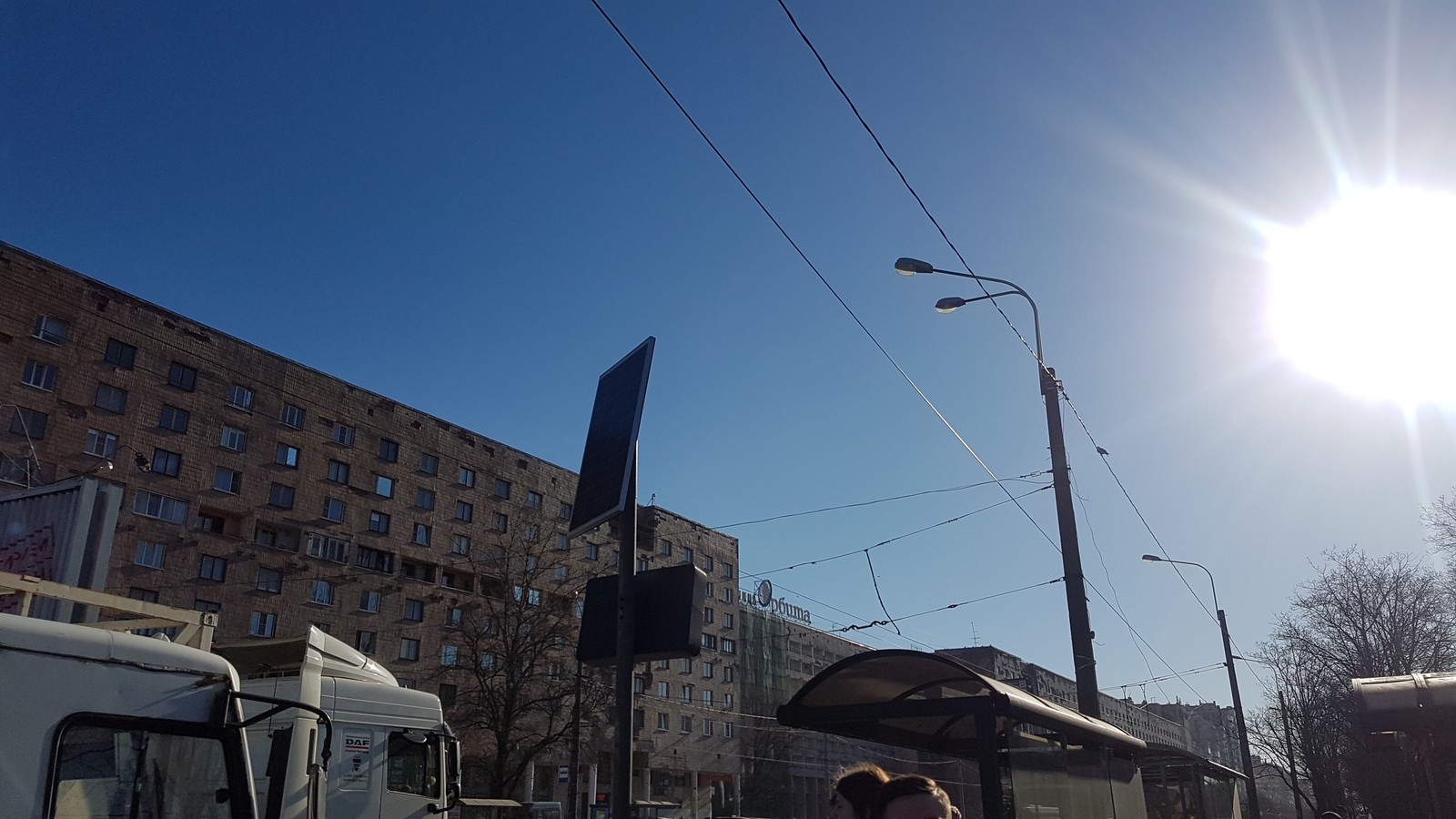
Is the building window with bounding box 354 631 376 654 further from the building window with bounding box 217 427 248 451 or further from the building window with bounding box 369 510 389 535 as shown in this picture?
the building window with bounding box 217 427 248 451

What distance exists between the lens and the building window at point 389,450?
1946 inches

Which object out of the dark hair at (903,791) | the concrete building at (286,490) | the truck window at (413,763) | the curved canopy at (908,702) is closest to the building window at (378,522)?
the concrete building at (286,490)

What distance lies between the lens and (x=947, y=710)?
7.48m

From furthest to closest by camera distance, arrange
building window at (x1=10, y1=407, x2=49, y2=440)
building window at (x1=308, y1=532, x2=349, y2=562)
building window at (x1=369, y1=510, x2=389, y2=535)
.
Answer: building window at (x1=369, y1=510, x2=389, y2=535), building window at (x1=308, y1=532, x2=349, y2=562), building window at (x1=10, y1=407, x2=49, y2=440)

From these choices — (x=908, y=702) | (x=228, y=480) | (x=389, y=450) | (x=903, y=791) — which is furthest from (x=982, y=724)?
(x=389, y=450)

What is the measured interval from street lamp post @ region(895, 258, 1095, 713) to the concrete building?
32.2m

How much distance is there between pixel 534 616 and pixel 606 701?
531cm

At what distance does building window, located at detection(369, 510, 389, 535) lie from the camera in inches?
1885

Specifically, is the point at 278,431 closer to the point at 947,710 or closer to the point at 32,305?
the point at 32,305

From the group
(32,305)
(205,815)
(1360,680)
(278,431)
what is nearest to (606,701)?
(278,431)

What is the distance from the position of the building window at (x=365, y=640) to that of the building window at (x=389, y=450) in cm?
882

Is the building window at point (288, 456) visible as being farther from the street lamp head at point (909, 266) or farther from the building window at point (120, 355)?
the street lamp head at point (909, 266)

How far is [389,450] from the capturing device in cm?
4991

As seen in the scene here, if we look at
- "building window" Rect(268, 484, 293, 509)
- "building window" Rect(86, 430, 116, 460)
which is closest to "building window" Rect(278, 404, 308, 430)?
"building window" Rect(268, 484, 293, 509)
